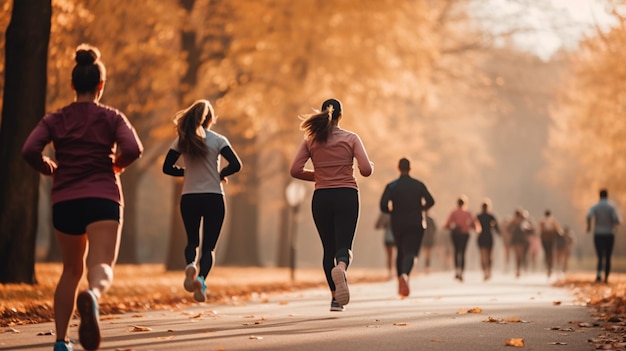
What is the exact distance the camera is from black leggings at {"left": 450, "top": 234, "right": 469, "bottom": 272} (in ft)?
85.5

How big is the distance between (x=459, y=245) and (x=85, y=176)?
19.7 m

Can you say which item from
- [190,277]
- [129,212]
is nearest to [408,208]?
[190,277]

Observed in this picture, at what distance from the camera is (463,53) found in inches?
1587

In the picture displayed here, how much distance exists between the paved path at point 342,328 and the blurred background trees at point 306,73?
866 cm

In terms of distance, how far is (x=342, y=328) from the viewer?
10.4m

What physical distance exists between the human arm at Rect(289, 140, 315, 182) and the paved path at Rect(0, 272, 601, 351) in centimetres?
142

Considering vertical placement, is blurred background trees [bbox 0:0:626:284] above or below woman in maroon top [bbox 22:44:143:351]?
above

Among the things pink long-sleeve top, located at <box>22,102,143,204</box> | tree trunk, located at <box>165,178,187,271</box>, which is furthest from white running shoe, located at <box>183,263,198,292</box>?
tree trunk, located at <box>165,178,187,271</box>

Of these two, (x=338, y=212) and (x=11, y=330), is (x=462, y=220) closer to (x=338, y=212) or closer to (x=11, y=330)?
(x=338, y=212)

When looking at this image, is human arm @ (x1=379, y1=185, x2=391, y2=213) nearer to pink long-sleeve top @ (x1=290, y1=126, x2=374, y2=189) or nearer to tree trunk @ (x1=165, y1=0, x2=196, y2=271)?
A: pink long-sleeve top @ (x1=290, y1=126, x2=374, y2=189)

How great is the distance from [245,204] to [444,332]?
28.1 metres

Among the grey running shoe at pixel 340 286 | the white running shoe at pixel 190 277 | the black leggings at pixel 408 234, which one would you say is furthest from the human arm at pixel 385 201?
the white running shoe at pixel 190 277

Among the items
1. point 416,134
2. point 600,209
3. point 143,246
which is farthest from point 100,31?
point 143,246

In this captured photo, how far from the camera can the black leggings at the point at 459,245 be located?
26.0m
